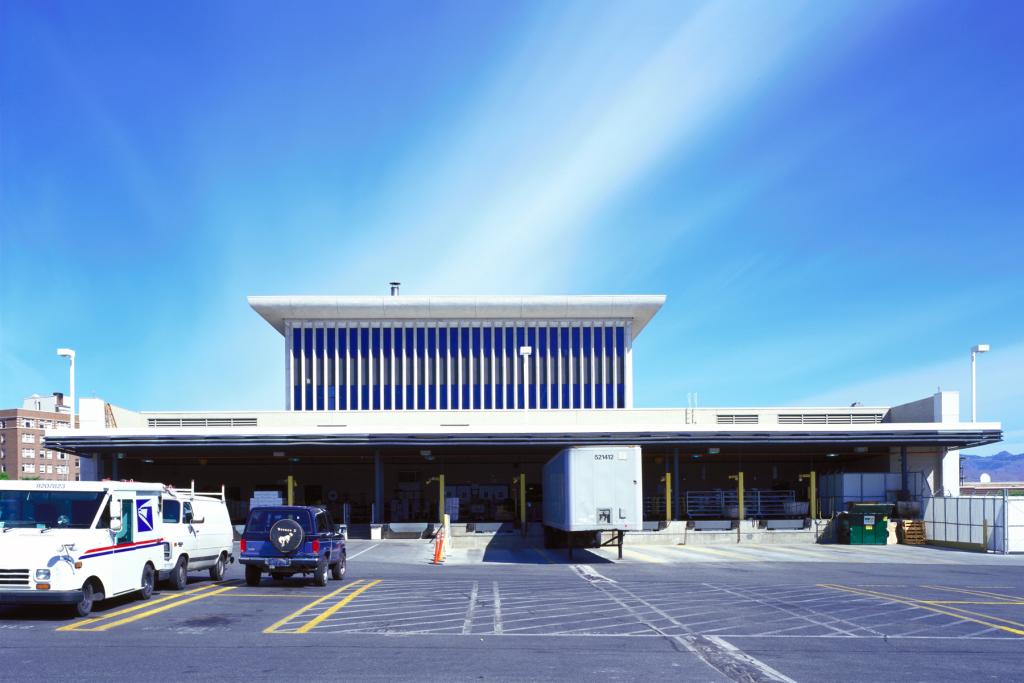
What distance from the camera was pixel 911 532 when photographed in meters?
40.7

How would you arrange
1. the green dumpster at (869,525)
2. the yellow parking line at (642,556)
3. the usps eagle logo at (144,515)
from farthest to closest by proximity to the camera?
the green dumpster at (869,525), the yellow parking line at (642,556), the usps eagle logo at (144,515)

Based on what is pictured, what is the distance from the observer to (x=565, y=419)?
49.0m

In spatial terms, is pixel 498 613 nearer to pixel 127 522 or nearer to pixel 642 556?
pixel 127 522

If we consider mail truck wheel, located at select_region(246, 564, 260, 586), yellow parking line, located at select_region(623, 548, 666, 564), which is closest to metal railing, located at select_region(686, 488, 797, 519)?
yellow parking line, located at select_region(623, 548, 666, 564)

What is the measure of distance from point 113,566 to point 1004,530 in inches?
1283

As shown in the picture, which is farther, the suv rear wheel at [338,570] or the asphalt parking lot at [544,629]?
the suv rear wheel at [338,570]

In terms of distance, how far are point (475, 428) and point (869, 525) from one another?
18.2 metres

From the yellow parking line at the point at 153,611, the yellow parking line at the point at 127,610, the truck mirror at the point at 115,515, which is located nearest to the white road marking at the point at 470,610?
the yellow parking line at the point at 153,611

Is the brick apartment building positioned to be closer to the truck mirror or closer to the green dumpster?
the green dumpster

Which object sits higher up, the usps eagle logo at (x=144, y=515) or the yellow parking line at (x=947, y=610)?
the usps eagle logo at (x=144, y=515)

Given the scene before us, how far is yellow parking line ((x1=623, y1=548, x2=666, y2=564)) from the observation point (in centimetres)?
3078

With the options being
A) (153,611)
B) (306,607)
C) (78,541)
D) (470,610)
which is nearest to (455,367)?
(306,607)

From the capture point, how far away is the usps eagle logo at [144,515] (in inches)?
691

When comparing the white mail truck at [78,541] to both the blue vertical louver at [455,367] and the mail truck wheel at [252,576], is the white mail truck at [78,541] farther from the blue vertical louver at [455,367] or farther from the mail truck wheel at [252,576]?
the blue vertical louver at [455,367]
